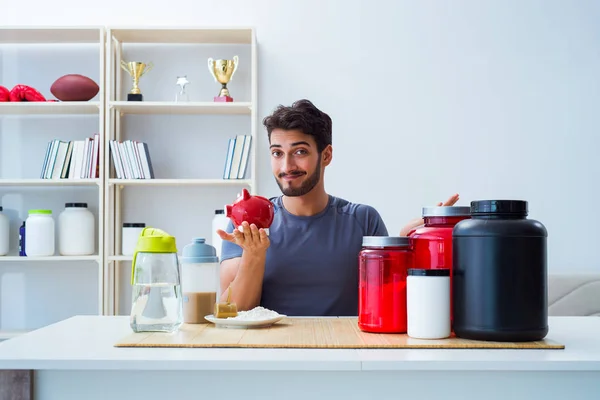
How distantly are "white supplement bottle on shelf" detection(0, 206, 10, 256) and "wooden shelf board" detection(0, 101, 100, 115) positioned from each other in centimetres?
54

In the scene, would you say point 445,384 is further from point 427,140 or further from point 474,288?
point 427,140

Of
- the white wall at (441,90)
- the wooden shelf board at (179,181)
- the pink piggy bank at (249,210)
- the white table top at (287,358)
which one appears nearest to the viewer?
the white table top at (287,358)

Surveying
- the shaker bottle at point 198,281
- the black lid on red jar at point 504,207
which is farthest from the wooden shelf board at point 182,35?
the black lid on red jar at point 504,207

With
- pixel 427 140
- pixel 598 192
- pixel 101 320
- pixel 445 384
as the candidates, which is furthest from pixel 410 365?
pixel 598 192

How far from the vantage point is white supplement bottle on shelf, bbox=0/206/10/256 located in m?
3.62

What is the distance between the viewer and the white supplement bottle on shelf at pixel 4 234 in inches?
143

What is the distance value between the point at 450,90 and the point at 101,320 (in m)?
2.62

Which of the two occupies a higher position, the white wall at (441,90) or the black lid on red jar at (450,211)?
the white wall at (441,90)

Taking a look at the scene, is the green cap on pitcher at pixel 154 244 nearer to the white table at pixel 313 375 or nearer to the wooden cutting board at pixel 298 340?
the wooden cutting board at pixel 298 340

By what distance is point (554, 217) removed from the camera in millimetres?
3779

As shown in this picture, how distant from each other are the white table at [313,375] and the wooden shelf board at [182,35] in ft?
8.65

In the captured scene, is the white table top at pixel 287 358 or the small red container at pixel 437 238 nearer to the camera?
the white table top at pixel 287 358

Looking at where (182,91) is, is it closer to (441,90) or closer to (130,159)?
(130,159)

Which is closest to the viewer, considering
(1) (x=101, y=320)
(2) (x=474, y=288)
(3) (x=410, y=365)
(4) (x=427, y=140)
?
(3) (x=410, y=365)
